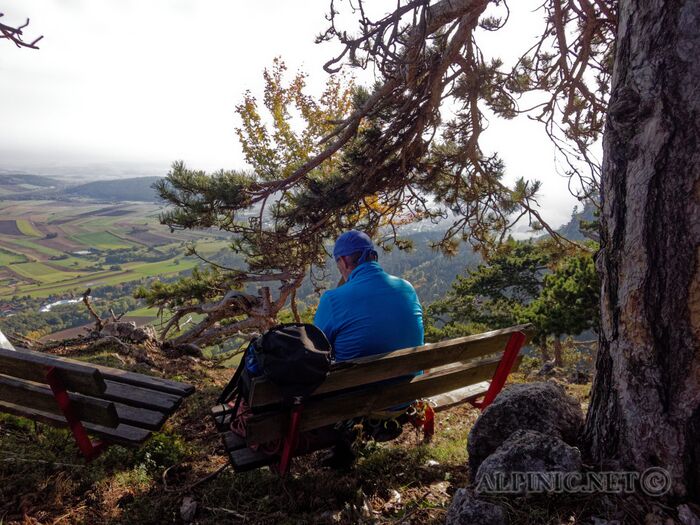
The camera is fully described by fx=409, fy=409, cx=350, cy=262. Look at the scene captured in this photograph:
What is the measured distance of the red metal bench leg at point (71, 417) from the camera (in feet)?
8.29

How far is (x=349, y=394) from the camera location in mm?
2701

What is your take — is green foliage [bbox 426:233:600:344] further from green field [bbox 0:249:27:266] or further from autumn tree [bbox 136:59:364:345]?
green field [bbox 0:249:27:266]

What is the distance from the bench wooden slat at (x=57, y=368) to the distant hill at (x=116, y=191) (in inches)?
6728

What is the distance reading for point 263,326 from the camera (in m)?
9.30

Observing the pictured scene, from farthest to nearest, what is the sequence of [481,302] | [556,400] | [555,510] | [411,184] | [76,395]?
[481,302] → [411,184] → [76,395] → [556,400] → [555,510]

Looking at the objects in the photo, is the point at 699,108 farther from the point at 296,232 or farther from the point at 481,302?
the point at 481,302

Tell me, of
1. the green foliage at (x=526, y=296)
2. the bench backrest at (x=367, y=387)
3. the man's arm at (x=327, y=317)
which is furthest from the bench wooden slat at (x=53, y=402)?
the green foliage at (x=526, y=296)

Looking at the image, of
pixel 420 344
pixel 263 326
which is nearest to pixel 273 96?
pixel 263 326

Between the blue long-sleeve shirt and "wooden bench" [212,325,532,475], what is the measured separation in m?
0.21

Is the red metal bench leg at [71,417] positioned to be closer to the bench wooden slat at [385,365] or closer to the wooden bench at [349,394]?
the wooden bench at [349,394]

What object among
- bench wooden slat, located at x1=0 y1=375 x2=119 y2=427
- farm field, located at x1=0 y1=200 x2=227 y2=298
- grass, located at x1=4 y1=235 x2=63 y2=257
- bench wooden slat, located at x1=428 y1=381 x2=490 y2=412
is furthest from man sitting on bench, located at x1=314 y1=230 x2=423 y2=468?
grass, located at x1=4 y1=235 x2=63 y2=257

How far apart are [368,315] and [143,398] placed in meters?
1.94

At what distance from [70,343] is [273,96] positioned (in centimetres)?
1784

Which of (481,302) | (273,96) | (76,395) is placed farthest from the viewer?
(273,96)
